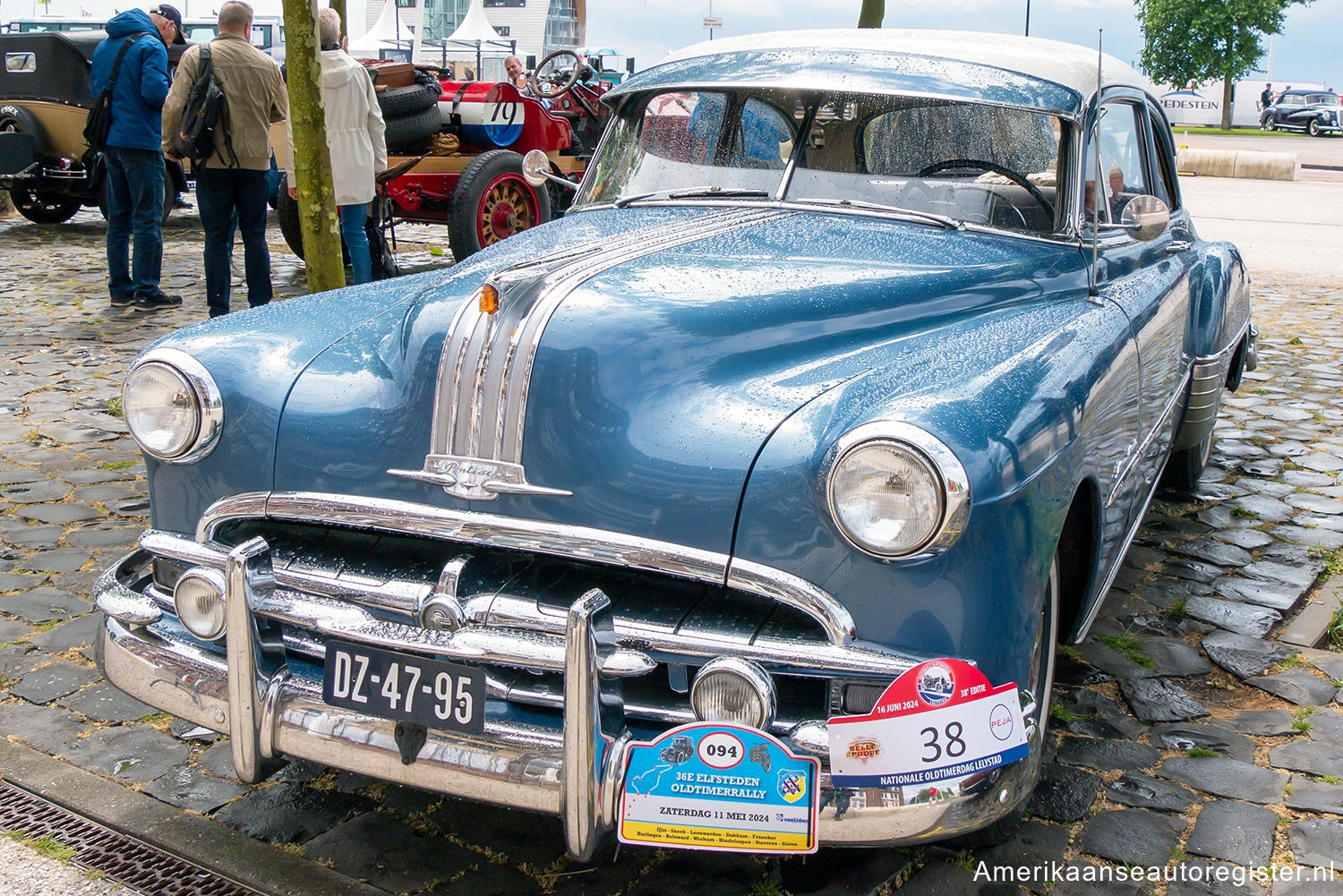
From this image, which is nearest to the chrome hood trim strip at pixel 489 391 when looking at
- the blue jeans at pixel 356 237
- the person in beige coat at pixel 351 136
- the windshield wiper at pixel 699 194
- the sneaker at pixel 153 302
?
the windshield wiper at pixel 699 194

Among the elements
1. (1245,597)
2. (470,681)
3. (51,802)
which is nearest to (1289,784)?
(1245,597)

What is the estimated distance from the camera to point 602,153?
12.9ft

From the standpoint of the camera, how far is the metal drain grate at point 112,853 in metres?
2.48

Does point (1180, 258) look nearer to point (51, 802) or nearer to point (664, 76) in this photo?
point (664, 76)

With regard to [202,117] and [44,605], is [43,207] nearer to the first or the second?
[202,117]

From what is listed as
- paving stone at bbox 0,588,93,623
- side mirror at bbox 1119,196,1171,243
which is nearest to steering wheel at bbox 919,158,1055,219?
side mirror at bbox 1119,196,1171,243

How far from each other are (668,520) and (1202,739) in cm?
167

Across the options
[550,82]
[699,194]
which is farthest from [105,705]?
[550,82]

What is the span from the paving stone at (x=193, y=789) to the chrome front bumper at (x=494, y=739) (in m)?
0.36

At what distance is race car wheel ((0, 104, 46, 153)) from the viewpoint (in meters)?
11.5

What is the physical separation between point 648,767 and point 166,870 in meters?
1.13

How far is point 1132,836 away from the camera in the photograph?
8.64ft

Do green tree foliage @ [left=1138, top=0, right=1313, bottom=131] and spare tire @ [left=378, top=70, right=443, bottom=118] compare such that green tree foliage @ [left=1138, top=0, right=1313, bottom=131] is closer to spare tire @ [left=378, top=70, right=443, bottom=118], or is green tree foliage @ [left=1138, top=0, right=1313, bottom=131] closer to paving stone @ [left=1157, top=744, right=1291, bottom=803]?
spare tire @ [left=378, top=70, right=443, bottom=118]

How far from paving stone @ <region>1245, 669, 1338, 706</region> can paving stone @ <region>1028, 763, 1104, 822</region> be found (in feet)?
2.62
